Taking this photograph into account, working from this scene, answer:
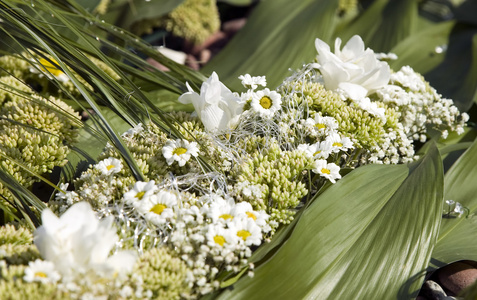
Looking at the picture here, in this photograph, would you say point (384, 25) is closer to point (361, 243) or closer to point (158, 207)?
point (361, 243)

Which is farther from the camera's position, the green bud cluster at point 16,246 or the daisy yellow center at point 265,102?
the daisy yellow center at point 265,102

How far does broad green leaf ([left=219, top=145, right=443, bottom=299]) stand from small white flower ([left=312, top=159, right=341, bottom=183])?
3 cm

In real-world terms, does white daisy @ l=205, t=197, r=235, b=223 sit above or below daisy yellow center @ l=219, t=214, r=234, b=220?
above

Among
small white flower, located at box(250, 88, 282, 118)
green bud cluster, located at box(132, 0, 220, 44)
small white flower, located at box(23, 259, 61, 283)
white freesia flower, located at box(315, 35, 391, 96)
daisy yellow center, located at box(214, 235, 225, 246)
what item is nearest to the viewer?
small white flower, located at box(23, 259, 61, 283)

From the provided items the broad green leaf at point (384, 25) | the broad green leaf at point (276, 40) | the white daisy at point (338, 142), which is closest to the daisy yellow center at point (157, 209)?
the white daisy at point (338, 142)

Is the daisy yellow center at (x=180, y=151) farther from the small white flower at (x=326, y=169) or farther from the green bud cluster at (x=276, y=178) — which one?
the small white flower at (x=326, y=169)

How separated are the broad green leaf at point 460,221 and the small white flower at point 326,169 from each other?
0.90 ft

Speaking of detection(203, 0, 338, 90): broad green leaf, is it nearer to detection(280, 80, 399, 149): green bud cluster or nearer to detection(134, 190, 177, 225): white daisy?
detection(280, 80, 399, 149): green bud cluster

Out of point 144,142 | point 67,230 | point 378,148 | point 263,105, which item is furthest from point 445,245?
point 67,230

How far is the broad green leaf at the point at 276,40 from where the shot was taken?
1589mm

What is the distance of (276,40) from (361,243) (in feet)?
3.11

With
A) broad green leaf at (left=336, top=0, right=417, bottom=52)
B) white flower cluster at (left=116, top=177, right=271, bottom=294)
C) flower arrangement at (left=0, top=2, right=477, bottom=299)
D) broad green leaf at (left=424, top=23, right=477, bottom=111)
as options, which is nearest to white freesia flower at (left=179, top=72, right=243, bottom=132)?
flower arrangement at (left=0, top=2, right=477, bottom=299)

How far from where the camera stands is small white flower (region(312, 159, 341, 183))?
0.96m

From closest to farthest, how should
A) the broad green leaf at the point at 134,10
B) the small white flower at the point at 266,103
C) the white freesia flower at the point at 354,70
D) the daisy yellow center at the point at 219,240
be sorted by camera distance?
the daisy yellow center at the point at 219,240 → the small white flower at the point at 266,103 → the white freesia flower at the point at 354,70 → the broad green leaf at the point at 134,10
